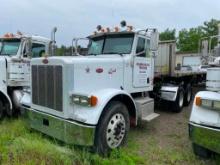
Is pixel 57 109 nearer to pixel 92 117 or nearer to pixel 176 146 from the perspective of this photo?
pixel 92 117

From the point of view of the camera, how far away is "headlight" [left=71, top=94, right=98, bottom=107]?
14.3ft

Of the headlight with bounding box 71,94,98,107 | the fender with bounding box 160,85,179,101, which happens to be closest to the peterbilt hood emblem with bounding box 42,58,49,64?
the headlight with bounding box 71,94,98,107

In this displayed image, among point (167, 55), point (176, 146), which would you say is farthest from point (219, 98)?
point (167, 55)

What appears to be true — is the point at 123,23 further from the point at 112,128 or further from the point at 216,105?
the point at 216,105

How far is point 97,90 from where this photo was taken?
4.89 m

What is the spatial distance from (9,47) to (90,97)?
453 centimetres

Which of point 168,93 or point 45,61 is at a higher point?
point 45,61

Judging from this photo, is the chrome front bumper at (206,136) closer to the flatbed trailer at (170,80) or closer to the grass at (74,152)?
the grass at (74,152)

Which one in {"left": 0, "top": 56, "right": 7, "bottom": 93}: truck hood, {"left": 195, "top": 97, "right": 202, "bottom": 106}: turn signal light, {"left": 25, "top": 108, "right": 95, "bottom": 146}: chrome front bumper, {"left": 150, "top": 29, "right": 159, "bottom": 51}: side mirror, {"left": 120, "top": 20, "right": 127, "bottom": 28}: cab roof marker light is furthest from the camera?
{"left": 0, "top": 56, "right": 7, "bottom": 93}: truck hood

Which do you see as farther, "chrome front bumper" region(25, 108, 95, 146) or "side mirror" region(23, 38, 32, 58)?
"side mirror" region(23, 38, 32, 58)

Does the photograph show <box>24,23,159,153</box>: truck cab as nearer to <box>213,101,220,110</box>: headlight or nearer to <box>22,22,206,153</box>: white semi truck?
<box>22,22,206,153</box>: white semi truck

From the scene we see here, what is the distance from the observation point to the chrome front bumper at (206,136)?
3889mm

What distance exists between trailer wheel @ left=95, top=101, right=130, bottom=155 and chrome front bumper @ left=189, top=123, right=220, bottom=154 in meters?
1.29

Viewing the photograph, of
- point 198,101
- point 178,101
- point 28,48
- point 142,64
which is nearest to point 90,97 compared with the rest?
point 198,101
